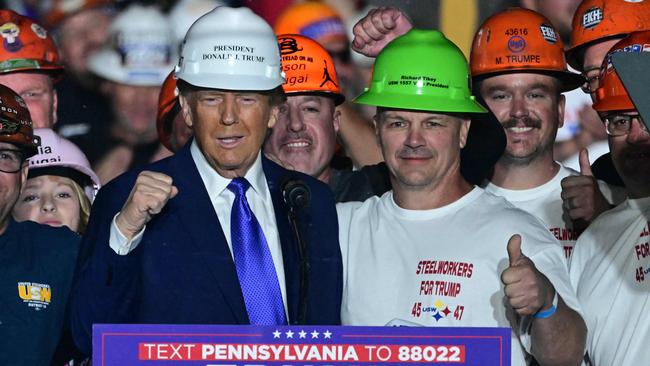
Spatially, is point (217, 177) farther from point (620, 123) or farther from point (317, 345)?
point (620, 123)

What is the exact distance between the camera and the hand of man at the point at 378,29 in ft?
22.4

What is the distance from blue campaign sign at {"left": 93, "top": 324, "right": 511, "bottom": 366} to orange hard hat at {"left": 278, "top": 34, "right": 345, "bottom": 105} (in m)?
2.86

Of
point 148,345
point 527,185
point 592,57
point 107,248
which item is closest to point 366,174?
point 527,185

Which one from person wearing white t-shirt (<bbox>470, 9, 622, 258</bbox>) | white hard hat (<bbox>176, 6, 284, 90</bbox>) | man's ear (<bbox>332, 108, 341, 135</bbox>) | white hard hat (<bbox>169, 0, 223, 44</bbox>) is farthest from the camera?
white hard hat (<bbox>169, 0, 223, 44</bbox>)

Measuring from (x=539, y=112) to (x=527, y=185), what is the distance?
1.15 feet

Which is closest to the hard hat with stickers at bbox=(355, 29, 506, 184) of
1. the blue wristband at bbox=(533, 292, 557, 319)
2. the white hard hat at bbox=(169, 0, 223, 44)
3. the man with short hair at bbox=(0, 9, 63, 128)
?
the blue wristband at bbox=(533, 292, 557, 319)

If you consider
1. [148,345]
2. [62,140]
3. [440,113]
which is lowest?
[148,345]

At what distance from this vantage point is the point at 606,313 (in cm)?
550

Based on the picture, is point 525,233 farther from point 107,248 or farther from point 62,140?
point 62,140

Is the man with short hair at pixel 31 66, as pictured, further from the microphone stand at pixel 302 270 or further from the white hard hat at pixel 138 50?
the microphone stand at pixel 302 270

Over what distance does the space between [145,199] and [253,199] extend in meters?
0.69

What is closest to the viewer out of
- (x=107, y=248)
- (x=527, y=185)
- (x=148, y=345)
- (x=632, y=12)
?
(x=148, y=345)

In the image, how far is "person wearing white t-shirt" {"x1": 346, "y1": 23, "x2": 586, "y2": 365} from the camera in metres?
5.26

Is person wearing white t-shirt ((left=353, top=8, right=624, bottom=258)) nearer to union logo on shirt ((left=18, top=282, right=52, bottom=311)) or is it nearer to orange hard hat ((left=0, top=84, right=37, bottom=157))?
orange hard hat ((left=0, top=84, right=37, bottom=157))
